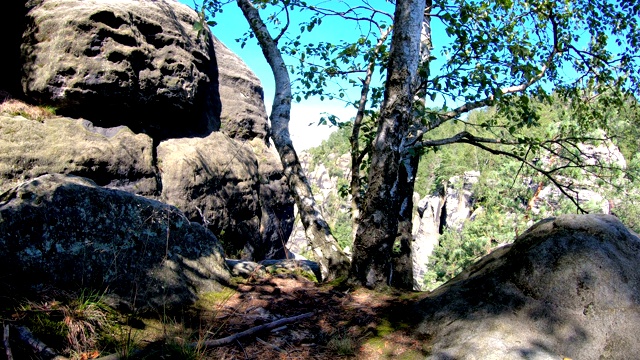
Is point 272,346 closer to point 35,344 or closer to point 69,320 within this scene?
point 69,320

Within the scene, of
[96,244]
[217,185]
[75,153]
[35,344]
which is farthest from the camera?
[217,185]

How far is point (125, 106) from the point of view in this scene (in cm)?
1009

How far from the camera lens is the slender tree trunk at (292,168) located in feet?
18.6

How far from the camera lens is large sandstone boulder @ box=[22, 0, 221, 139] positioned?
29.6 feet

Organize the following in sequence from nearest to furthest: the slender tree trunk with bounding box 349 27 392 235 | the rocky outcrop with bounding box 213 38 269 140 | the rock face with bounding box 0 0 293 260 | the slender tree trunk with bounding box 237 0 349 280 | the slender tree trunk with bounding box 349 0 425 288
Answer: the slender tree trunk with bounding box 349 0 425 288 < the slender tree trunk with bounding box 237 0 349 280 < the slender tree trunk with bounding box 349 27 392 235 < the rock face with bounding box 0 0 293 260 < the rocky outcrop with bounding box 213 38 269 140

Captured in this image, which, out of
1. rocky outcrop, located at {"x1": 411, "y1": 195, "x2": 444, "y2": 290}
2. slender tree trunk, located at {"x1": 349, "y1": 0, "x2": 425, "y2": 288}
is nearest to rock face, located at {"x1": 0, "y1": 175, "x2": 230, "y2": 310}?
slender tree trunk, located at {"x1": 349, "y1": 0, "x2": 425, "y2": 288}

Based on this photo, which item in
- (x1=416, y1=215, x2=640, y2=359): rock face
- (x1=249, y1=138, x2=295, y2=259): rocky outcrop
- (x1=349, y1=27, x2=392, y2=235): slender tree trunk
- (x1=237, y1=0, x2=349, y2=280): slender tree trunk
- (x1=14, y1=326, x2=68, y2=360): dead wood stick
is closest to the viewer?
(x1=14, y1=326, x2=68, y2=360): dead wood stick

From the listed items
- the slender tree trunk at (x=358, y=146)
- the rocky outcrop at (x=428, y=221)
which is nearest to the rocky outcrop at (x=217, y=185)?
the slender tree trunk at (x=358, y=146)

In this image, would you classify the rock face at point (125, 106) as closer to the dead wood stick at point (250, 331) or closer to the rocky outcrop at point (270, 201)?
the rocky outcrop at point (270, 201)

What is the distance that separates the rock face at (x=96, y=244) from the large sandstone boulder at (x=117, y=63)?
20.2 feet

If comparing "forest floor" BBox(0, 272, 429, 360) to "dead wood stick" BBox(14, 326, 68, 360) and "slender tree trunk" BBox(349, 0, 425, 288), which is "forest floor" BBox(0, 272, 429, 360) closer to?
"dead wood stick" BBox(14, 326, 68, 360)

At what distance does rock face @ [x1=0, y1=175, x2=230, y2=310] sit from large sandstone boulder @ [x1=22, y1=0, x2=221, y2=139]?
6170mm

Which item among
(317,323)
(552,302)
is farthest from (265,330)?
(552,302)

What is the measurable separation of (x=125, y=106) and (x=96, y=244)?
24.2 feet
